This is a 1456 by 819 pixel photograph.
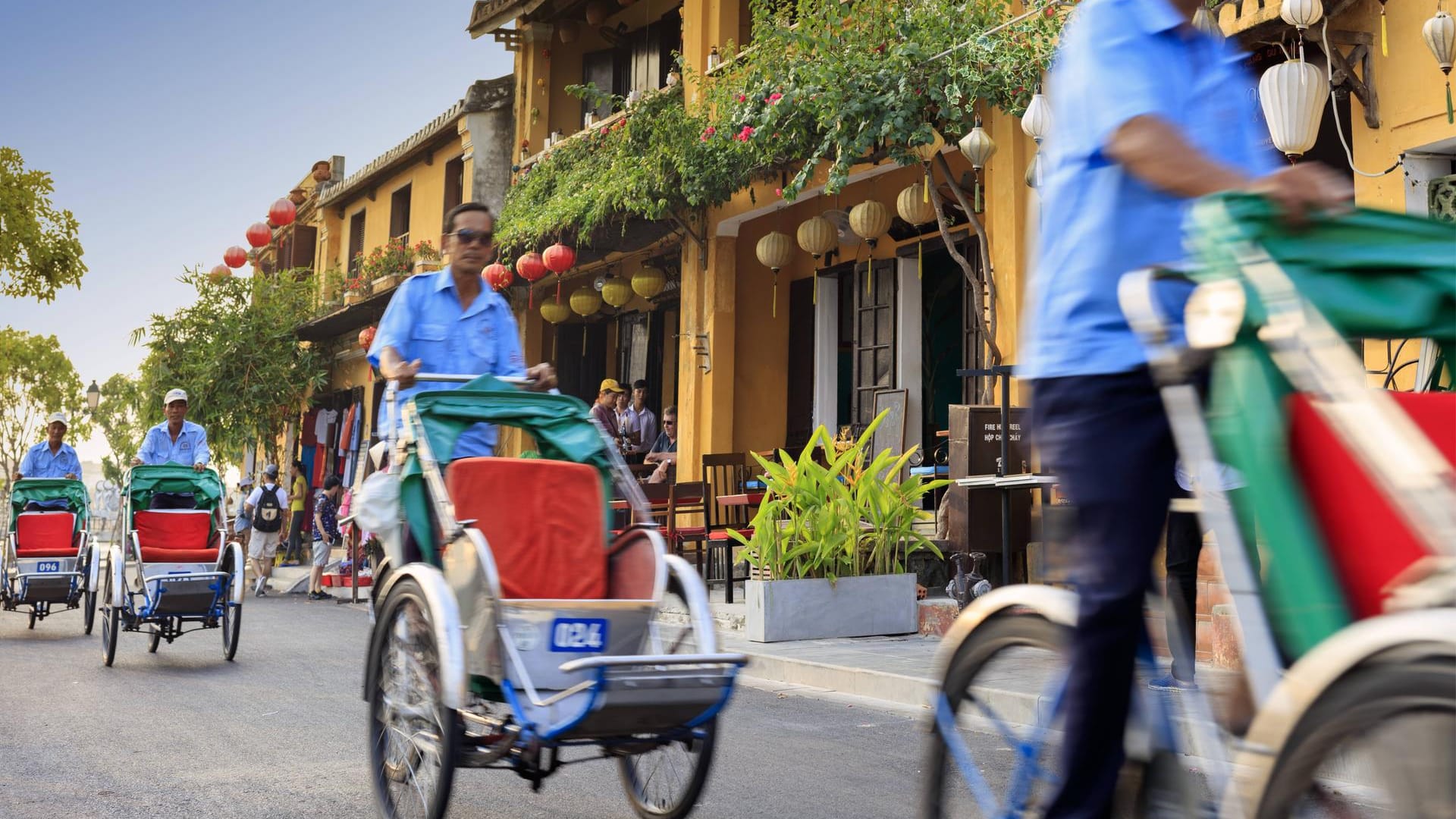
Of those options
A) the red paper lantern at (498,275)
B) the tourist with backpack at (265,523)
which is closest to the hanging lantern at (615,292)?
the red paper lantern at (498,275)

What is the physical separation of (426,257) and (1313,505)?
2197 cm

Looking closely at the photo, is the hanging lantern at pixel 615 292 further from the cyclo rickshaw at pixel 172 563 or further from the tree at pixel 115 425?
the tree at pixel 115 425

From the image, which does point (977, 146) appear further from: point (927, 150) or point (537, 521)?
point (537, 521)

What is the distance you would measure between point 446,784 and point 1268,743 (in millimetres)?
2367

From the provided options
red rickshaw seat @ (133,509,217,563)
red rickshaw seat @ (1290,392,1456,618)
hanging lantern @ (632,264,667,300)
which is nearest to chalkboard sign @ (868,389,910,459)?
hanging lantern @ (632,264,667,300)

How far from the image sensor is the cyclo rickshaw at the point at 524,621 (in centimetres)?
368

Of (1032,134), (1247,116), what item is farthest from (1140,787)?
(1032,134)

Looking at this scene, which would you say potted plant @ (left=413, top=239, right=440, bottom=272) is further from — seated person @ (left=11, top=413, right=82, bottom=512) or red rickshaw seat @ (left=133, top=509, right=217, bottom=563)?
red rickshaw seat @ (left=133, top=509, right=217, bottom=563)

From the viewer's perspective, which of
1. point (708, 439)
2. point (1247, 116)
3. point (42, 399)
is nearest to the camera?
point (1247, 116)

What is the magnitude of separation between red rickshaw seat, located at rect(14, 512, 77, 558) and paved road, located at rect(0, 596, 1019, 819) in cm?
266

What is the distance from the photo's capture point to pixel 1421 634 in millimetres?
1666

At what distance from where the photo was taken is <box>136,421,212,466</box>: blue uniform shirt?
1038 centimetres

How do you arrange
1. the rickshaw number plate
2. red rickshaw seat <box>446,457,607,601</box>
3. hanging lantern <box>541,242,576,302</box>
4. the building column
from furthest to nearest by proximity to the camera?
hanging lantern <box>541,242,576,302</box> < the building column < red rickshaw seat <box>446,457,607,601</box> < the rickshaw number plate

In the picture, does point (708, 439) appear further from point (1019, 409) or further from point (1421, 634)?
point (1421, 634)
